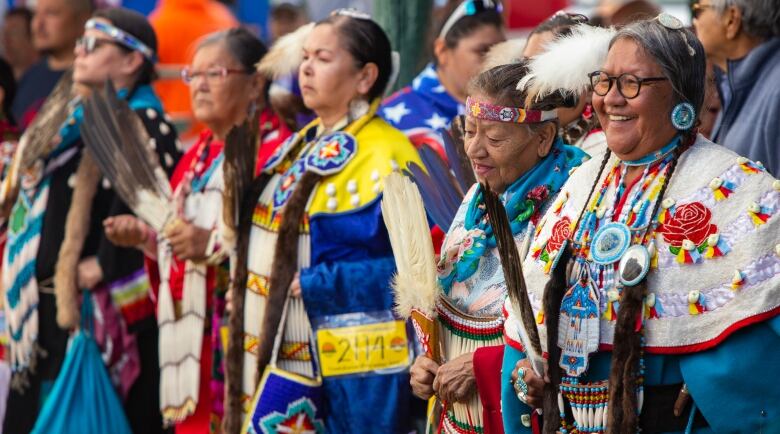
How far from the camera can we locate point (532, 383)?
2.54 metres

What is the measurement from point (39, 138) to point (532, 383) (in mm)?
3093

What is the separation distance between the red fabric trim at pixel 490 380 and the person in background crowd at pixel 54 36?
13.9ft

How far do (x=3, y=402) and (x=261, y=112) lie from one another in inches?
73.2

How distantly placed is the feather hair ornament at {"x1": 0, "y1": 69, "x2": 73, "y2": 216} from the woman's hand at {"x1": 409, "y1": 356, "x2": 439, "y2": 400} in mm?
2443

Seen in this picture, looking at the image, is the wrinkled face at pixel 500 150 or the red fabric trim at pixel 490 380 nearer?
the red fabric trim at pixel 490 380

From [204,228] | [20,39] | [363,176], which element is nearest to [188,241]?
[204,228]

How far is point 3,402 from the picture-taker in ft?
17.1

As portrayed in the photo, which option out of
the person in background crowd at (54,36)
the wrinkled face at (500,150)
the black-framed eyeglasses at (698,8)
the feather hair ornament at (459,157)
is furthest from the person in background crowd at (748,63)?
the person in background crowd at (54,36)

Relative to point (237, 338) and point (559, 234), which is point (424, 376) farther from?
point (237, 338)

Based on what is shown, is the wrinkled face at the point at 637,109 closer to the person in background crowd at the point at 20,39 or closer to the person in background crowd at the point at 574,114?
the person in background crowd at the point at 574,114

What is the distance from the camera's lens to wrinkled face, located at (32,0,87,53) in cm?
660

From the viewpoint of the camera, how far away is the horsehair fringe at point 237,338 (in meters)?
3.98

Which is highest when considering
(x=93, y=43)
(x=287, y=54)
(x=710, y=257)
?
(x=93, y=43)

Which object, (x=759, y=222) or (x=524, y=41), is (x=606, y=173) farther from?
(x=524, y=41)
